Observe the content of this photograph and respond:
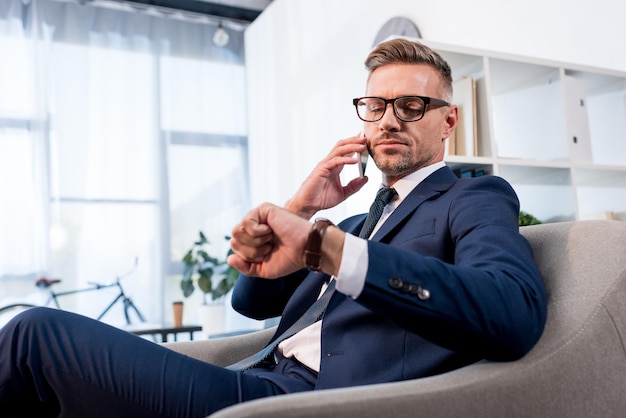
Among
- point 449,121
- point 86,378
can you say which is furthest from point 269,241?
point 449,121

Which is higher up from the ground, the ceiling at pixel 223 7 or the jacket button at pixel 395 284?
the ceiling at pixel 223 7

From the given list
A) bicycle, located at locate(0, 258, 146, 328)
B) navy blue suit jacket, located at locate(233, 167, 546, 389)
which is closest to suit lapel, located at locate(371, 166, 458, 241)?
navy blue suit jacket, located at locate(233, 167, 546, 389)

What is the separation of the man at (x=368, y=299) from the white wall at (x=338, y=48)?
39.8 inches

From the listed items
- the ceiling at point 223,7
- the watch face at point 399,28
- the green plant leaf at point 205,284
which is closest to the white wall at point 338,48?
the watch face at point 399,28

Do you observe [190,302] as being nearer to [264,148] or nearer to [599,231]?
[264,148]

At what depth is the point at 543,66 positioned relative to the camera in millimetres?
2646

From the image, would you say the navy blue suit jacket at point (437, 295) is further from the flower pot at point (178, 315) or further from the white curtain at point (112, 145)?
the white curtain at point (112, 145)

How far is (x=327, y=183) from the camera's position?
1426 mm

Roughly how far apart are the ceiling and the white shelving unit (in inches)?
135

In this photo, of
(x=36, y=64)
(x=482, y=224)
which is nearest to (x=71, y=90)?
(x=36, y=64)

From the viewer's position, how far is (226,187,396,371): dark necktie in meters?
1.28

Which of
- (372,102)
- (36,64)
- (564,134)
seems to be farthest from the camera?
(36,64)

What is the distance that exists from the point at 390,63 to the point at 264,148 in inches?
A: 159

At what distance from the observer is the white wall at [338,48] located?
2928 mm
